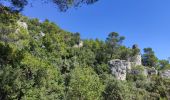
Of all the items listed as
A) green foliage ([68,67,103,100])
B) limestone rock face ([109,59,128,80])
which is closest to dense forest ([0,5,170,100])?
green foliage ([68,67,103,100])

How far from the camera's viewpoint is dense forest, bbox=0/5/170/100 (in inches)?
1558

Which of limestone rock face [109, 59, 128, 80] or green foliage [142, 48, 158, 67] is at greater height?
green foliage [142, 48, 158, 67]

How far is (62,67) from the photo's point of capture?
67.1 m

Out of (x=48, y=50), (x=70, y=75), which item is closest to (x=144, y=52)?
(x=48, y=50)

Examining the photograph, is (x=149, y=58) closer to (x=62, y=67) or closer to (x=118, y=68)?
(x=118, y=68)

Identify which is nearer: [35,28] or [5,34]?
[5,34]

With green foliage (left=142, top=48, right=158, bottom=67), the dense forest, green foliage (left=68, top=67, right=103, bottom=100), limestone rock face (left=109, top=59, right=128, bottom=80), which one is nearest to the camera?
green foliage (left=68, top=67, right=103, bottom=100)

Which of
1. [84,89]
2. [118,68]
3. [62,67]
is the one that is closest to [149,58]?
[118,68]

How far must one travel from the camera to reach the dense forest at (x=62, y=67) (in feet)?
130

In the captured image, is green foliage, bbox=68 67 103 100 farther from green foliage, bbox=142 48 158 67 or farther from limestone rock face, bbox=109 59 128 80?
green foliage, bbox=142 48 158 67

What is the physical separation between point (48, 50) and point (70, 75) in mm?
12332

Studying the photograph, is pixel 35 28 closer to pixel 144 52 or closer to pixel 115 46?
pixel 115 46

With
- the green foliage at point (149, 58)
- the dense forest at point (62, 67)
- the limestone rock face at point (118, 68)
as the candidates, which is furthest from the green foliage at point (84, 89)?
the green foliage at point (149, 58)

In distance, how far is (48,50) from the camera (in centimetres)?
6831
